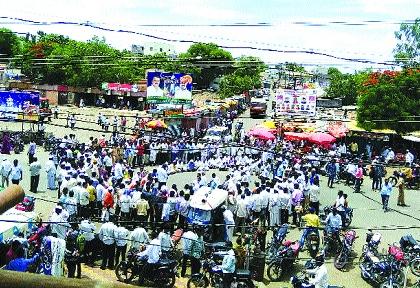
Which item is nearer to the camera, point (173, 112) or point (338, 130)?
point (338, 130)

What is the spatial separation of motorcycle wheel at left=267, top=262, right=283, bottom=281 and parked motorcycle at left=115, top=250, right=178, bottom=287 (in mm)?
2194

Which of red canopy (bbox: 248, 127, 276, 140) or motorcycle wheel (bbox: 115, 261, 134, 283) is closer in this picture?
motorcycle wheel (bbox: 115, 261, 134, 283)

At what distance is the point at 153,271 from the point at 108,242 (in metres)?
1.46

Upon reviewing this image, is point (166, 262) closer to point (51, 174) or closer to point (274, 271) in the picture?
point (274, 271)

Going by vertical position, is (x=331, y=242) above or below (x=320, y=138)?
below

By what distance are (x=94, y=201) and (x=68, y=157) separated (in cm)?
606

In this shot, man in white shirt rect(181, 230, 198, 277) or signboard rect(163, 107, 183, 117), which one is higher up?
signboard rect(163, 107, 183, 117)

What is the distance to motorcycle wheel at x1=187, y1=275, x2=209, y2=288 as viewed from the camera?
11266mm

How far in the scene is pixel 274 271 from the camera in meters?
12.2

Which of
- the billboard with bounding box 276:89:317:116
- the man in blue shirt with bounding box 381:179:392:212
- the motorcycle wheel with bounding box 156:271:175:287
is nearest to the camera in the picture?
the motorcycle wheel with bounding box 156:271:175:287

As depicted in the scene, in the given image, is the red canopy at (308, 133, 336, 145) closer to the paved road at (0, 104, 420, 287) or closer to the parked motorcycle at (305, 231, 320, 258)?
the paved road at (0, 104, 420, 287)

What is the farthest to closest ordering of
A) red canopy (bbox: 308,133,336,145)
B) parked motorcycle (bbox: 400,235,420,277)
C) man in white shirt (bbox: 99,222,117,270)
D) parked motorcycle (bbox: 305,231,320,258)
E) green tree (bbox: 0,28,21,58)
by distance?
green tree (bbox: 0,28,21,58) < red canopy (bbox: 308,133,336,145) < parked motorcycle (bbox: 305,231,320,258) < parked motorcycle (bbox: 400,235,420,277) < man in white shirt (bbox: 99,222,117,270)

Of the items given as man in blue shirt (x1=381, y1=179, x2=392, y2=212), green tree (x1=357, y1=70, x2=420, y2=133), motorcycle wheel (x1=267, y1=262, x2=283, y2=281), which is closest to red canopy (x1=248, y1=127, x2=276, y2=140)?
green tree (x1=357, y1=70, x2=420, y2=133)

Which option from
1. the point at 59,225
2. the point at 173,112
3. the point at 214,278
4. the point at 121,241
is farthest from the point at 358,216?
the point at 173,112
